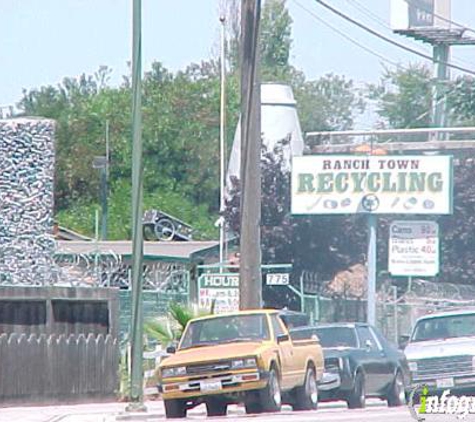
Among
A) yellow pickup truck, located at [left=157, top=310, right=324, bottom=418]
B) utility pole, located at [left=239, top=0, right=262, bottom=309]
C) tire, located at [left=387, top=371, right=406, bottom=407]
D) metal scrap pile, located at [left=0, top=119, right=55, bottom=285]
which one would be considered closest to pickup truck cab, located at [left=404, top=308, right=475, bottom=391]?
tire, located at [left=387, top=371, right=406, bottom=407]

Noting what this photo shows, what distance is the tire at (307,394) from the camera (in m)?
25.6

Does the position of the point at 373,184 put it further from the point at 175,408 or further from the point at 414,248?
the point at 175,408

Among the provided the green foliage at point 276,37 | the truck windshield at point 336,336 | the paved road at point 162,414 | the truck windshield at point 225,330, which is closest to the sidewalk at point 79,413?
the paved road at point 162,414

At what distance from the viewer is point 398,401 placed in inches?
1084

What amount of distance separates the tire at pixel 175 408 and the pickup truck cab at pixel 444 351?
451 centimetres

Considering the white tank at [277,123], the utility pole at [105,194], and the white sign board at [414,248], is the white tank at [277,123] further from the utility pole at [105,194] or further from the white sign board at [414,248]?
the white sign board at [414,248]

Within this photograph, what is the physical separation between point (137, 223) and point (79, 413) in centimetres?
357

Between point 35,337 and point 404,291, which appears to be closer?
point 35,337

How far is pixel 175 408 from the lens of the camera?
2458 centimetres

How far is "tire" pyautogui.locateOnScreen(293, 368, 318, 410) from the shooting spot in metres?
25.6

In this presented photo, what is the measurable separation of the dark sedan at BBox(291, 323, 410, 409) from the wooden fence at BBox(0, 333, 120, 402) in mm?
4271

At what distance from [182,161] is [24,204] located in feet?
156

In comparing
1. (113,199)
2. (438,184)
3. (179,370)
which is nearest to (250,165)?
(179,370)

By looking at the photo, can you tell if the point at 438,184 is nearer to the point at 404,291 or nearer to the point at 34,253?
the point at 404,291
